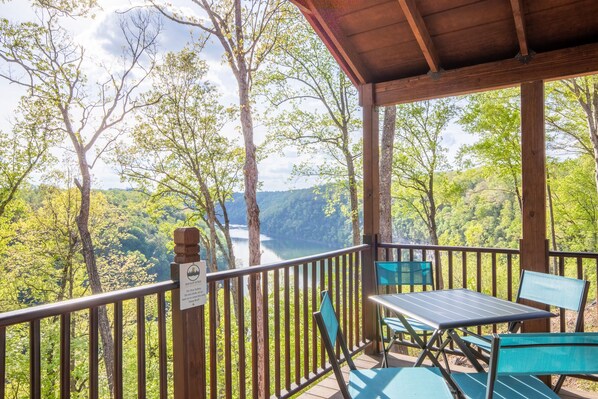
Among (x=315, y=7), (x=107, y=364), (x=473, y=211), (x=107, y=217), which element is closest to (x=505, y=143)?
(x=473, y=211)

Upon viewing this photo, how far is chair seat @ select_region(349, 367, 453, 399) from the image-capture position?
6.07ft

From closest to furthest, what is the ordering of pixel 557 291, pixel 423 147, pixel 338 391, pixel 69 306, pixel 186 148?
pixel 69 306 → pixel 557 291 → pixel 338 391 → pixel 186 148 → pixel 423 147

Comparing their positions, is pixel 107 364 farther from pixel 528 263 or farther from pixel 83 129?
pixel 528 263

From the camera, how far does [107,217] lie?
17.7 m

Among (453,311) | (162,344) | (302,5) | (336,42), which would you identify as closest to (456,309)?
(453,311)

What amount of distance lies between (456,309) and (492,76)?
2052 mm

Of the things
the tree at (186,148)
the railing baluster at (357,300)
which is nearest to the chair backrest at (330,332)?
the railing baluster at (357,300)

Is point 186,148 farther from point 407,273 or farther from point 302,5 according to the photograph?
point 407,273

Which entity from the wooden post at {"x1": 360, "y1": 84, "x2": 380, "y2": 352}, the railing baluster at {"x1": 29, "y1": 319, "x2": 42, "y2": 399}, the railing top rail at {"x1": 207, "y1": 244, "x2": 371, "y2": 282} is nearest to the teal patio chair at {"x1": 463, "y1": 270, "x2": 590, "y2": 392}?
the railing top rail at {"x1": 207, "y1": 244, "x2": 371, "y2": 282}

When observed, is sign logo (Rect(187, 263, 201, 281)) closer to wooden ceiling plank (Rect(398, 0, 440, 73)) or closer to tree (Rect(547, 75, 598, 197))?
wooden ceiling plank (Rect(398, 0, 440, 73))

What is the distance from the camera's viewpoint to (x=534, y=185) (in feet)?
10.2

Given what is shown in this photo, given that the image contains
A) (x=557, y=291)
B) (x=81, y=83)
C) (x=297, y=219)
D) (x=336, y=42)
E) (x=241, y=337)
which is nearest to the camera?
(x=241, y=337)

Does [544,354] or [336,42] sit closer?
[544,354]

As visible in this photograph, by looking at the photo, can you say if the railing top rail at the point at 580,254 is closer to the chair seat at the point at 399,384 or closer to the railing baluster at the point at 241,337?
the chair seat at the point at 399,384
